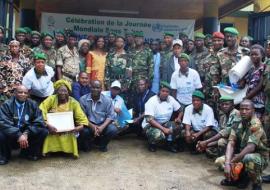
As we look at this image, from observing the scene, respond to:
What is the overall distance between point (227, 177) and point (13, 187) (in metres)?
2.71

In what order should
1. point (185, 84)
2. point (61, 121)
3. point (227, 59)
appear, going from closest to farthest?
point (61, 121) → point (227, 59) → point (185, 84)

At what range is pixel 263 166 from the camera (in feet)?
16.1

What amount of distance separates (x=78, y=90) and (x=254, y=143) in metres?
3.29

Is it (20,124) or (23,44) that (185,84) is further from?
(23,44)

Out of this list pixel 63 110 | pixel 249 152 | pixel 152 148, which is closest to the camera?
pixel 249 152

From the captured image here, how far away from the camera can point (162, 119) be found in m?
6.95

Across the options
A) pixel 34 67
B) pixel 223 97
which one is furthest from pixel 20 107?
pixel 223 97

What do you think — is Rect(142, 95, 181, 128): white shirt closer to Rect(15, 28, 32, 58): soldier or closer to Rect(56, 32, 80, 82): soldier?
Rect(56, 32, 80, 82): soldier

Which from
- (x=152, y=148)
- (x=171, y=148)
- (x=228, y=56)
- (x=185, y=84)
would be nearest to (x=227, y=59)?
(x=228, y=56)

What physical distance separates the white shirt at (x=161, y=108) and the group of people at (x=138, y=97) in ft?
0.06

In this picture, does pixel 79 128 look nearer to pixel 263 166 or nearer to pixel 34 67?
pixel 34 67

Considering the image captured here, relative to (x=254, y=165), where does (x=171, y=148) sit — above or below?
below

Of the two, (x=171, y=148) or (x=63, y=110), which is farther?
(x=171, y=148)

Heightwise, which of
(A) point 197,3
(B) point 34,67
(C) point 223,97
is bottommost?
(C) point 223,97
